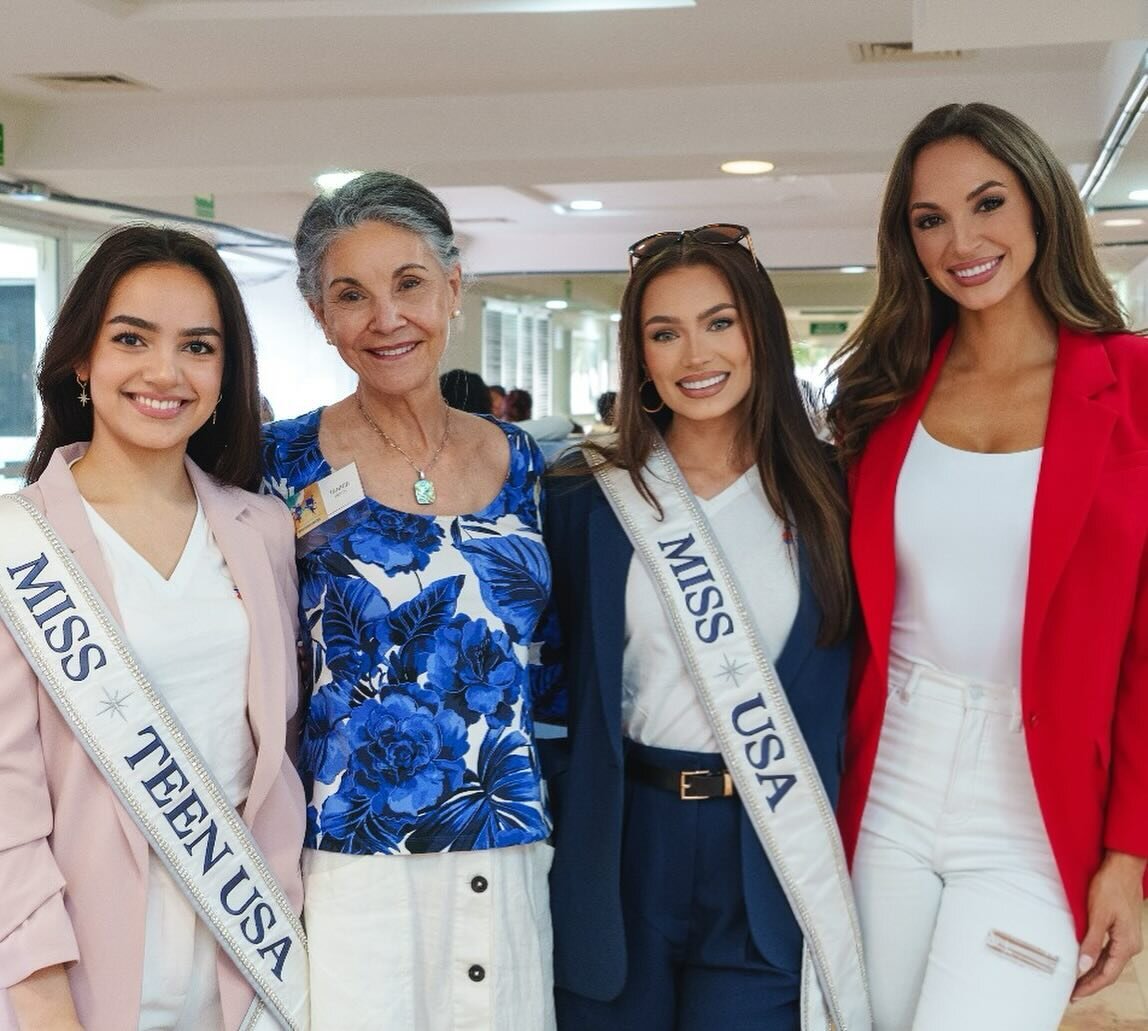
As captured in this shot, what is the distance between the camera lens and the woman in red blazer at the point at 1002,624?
186 centimetres

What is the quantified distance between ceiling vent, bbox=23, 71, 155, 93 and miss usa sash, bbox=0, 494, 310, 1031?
3.84 m

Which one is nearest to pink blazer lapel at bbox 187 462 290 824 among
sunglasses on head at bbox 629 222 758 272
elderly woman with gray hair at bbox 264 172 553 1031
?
elderly woman with gray hair at bbox 264 172 553 1031

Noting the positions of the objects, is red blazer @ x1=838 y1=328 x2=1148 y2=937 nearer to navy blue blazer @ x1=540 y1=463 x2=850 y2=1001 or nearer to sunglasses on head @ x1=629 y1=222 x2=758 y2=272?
navy blue blazer @ x1=540 y1=463 x2=850 y2=1001

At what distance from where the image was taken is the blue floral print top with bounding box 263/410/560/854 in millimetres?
1846

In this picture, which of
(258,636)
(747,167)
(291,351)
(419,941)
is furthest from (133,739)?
(291,351)

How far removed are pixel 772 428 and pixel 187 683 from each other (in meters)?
0.92

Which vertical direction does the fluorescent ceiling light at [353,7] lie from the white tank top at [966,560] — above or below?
above

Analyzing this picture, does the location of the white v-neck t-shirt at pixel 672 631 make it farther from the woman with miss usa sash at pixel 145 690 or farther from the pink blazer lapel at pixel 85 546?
the pink blazer lapel at pixel 85 546

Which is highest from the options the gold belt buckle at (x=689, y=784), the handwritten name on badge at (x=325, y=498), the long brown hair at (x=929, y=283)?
the long brown hair at (x=929, y=283)

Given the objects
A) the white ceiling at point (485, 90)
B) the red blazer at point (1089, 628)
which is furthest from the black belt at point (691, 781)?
the white ceiling at point (485, 90)

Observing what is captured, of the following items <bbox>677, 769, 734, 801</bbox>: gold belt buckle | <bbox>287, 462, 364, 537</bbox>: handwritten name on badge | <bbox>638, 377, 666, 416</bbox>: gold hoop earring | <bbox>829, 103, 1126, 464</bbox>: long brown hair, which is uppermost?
<bbox>829, 103, 1126, 464</bbox>: long brown hair

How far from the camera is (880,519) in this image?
1995 mm

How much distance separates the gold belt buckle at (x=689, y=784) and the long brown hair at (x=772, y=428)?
0.79ft

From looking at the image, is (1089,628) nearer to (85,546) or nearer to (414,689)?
(414,689)
